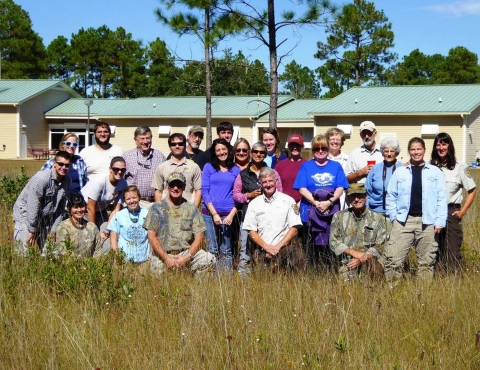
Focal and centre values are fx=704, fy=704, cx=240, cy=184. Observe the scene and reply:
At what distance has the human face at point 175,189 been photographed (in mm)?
7578

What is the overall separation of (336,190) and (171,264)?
2.02m

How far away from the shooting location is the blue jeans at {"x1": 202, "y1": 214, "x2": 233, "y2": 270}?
310 inches

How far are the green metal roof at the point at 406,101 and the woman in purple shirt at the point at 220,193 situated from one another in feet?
101

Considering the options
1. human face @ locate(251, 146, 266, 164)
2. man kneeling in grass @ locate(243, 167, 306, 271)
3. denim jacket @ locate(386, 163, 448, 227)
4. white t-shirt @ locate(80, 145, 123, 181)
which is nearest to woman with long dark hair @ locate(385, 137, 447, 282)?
denim jacket @ locate(386, 163, 448, 227)

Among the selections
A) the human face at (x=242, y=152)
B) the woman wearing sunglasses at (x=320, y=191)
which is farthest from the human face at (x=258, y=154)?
the woman wearing sunglasses at (x=320, y=191)

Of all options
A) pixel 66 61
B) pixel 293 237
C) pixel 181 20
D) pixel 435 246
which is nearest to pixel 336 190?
pixel 293 237

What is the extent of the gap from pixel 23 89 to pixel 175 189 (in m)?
45.7

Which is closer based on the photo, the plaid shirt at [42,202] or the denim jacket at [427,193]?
the denim jacket at [427,193]

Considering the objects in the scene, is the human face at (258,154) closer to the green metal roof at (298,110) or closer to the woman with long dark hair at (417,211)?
the woman with long dark hair at (417,211)

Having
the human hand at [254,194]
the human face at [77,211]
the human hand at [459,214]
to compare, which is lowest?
→ the human hand at [459,214]

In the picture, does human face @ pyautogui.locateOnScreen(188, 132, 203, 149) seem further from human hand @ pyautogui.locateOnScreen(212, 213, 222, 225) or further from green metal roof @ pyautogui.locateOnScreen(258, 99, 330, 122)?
green metal roof @ pyautogui.locateOnScreen(258, 99, 330, 122)

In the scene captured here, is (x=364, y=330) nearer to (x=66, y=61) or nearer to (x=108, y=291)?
(x=108, y=291)

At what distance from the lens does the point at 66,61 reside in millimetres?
73562

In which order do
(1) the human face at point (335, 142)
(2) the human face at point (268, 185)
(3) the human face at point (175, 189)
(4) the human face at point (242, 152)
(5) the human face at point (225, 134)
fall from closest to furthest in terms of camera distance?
(3) the human face at point (175, 189)
(2) the human face at point (268, 185)
(4) the human face at point (242, 152)
(1) the human face at point (335, 142)
(5) the human face at point (225, 134)
